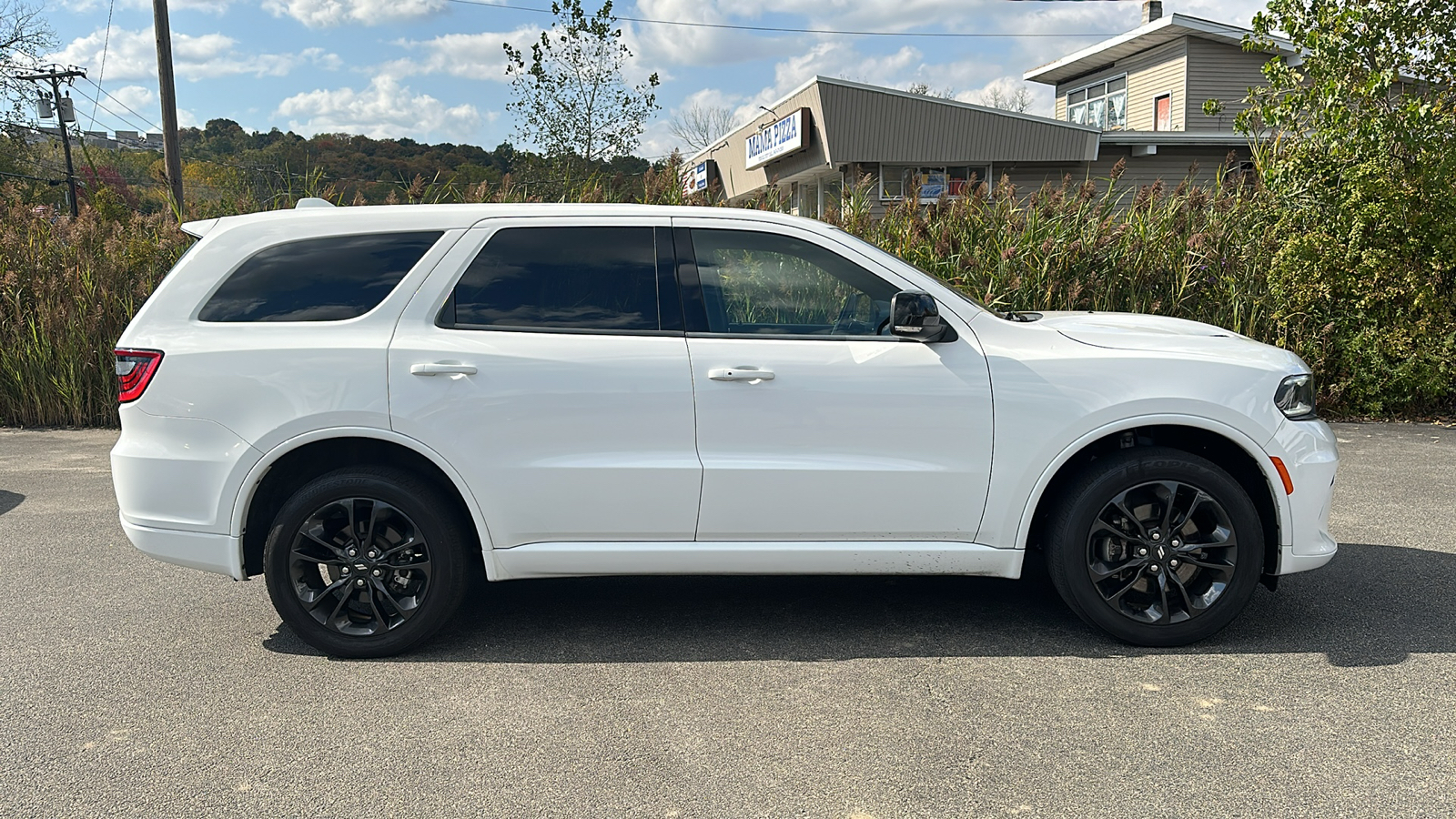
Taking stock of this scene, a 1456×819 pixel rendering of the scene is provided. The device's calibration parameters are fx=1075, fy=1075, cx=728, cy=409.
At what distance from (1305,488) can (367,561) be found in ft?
12.0

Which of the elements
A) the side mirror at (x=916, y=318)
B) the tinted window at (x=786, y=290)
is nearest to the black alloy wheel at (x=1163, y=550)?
the side mirror at (x=916, y=318)

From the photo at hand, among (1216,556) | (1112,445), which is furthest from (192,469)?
(1216,556)

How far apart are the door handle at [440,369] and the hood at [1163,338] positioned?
235 centimetres

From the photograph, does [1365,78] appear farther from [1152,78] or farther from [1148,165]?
[1152,78]

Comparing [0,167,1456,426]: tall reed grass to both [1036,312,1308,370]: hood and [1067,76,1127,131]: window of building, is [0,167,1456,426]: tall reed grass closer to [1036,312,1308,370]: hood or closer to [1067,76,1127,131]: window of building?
[1036,312,1308,370]: hood

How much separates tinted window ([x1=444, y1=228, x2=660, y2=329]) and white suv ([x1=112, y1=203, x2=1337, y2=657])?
0.01 metres

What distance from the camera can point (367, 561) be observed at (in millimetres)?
4211

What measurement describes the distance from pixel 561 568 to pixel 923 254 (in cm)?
686

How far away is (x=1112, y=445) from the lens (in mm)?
4332

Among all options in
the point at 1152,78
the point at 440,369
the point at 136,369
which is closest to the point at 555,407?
the point at 440,369

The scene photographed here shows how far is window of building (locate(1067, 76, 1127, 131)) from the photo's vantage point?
32.3 m

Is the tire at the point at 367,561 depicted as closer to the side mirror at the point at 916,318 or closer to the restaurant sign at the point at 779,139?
the side mirror at the point at 916,318

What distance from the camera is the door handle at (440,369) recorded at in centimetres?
411

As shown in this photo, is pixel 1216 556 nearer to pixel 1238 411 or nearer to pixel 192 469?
pixel 1238 411
